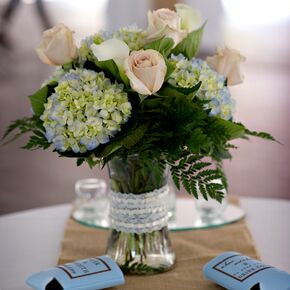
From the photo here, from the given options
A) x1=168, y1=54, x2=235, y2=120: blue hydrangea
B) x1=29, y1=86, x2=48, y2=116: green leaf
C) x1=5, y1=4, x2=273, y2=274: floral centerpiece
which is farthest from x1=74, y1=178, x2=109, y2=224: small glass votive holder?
x1=168, y1=54, x2=235, y2=120: blue hydrangea

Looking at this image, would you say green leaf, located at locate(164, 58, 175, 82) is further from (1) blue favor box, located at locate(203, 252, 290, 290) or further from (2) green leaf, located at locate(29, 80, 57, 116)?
(1) blue favor box, located at locate(203, 252, 290, 290)

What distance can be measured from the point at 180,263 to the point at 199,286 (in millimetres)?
124

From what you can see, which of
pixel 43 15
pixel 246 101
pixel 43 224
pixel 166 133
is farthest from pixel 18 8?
pixel 166 133

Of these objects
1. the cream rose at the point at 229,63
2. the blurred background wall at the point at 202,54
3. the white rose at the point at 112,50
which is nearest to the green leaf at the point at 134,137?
the white rose at the point at 112,50

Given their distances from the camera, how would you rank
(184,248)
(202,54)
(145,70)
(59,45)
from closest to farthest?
(145,70)
(59,45)
(184,248)
(202,54)

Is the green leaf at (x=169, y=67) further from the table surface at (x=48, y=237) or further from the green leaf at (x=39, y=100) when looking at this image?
the table surface at (x=48, y=237)

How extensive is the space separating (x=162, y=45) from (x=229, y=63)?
16cm

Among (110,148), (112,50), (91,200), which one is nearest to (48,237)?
(91,200)

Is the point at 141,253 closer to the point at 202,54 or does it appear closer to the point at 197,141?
the point at 197,141

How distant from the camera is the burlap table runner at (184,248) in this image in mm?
1268

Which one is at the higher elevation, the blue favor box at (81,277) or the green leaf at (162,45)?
the green leaf at (162,45)

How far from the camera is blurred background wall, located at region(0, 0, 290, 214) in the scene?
3.65m

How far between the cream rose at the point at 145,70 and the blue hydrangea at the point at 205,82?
0.07 meters

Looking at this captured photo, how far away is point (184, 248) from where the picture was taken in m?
1.45
